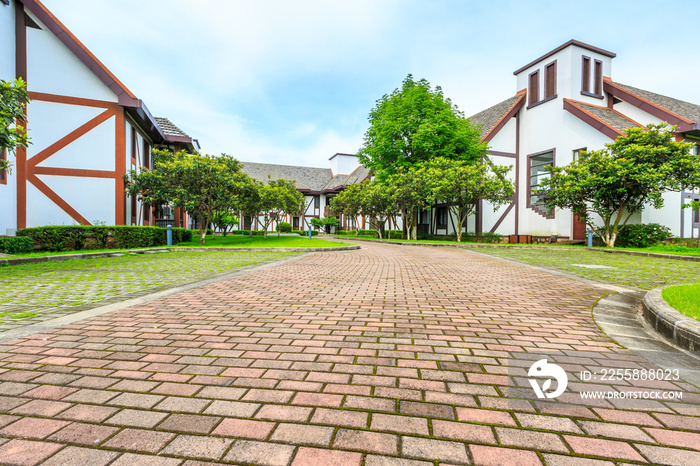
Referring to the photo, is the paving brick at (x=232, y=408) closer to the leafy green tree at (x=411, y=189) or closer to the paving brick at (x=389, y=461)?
the paving brick at (x=389, y=461)

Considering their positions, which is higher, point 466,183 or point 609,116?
point 609,116

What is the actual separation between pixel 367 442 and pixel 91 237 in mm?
15694

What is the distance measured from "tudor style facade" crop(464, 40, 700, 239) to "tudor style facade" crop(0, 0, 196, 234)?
23068mm

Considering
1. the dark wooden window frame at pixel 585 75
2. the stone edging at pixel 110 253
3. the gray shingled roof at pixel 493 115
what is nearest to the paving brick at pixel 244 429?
the stone edging at pixel 110 253

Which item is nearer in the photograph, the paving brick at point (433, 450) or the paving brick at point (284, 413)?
the paving brick at point (433, 450)

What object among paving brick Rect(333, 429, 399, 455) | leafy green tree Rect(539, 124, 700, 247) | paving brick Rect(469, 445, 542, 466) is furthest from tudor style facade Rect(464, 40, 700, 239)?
paving brick Rect(333, 429, 399, 455)

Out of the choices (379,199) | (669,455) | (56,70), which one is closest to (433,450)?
(669,455)

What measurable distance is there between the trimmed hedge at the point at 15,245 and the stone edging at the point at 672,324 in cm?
1570

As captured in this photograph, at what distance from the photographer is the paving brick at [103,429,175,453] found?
1.63 metres

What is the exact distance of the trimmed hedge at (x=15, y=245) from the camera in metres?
10.9

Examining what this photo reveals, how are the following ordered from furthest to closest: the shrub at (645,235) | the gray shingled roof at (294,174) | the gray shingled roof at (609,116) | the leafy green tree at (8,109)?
the gray shingled roof at (294,174) → the gray shingled roof at (609,116) → the shrub at (645,235) → the leafy green tree at (8,109)

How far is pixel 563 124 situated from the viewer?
75.9ft

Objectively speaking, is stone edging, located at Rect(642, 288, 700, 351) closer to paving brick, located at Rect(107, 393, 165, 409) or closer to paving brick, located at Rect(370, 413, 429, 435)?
paving brick, located at Rect(370, 413, 429, 435)

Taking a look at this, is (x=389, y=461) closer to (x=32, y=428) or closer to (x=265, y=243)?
(x=32, y=428)
